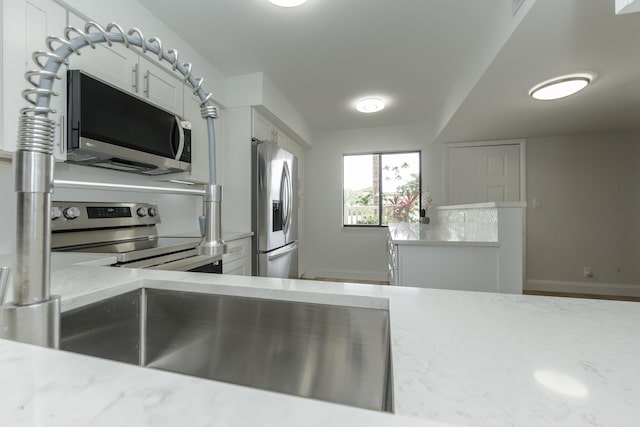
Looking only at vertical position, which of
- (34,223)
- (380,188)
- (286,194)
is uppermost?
(380,188)

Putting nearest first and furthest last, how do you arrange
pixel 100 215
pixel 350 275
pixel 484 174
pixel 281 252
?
1. pixel 100 215
2. pixel 281 252
3. pixel 484 174
4. pixel 350 275

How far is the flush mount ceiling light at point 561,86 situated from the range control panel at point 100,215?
3238 mm

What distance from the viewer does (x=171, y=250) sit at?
A: 1.71 m

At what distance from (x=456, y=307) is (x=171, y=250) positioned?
63.1 inches

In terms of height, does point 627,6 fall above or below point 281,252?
above

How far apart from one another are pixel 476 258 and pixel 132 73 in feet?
7.92

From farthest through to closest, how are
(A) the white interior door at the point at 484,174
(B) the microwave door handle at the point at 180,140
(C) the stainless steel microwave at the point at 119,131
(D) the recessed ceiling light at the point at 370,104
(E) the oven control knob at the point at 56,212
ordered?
(A) the white interior door at the point at 484,174 < (D) the recessed ceiling light at the point at 370,104 < (B) the microwave door handle at the point at 180,140 < (E) the oven control knob at the point at 56,212 < (C) the stainless steel microwave at the point at 119,131

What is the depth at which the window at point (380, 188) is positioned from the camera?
440 centimetres

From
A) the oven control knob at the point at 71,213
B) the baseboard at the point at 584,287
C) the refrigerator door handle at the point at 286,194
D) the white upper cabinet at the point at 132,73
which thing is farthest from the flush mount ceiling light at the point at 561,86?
the oven control knob at the point at 71,213

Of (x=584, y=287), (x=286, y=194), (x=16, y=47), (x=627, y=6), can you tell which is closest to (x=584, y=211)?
(x=584, y=287)

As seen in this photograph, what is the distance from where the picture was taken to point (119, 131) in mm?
1557

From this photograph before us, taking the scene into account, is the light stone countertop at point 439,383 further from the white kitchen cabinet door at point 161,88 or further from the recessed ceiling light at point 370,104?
the recessed ceiling light at point 370,104

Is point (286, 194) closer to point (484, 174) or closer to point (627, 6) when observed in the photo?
point (627, 6)

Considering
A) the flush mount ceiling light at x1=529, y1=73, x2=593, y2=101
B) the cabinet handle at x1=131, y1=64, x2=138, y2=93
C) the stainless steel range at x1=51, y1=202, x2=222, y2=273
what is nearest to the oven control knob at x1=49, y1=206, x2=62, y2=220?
the stainless steel range at x1=51, y1=202, x2=222, y2=273
